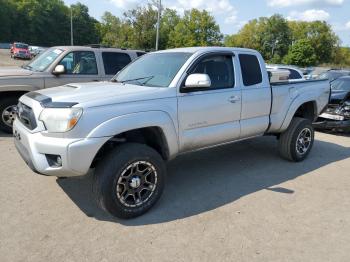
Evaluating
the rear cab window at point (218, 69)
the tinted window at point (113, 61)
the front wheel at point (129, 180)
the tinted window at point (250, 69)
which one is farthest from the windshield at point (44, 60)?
the front wheel at point (129, 180)

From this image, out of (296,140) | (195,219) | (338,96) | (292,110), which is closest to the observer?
(195,219)

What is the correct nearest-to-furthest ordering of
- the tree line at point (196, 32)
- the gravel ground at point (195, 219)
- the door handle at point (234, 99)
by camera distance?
the gravel ground at point (195, 219)
the door handle at point (234, 99)
the tree line at point (196, 32)

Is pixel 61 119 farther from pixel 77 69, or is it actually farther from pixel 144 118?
pixel 77 69

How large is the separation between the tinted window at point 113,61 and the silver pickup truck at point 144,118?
2.85 meters

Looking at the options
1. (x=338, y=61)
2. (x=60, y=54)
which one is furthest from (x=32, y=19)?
(x=60, y=54)

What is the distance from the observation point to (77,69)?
24.9 feet

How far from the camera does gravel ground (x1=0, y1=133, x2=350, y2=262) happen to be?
131 inches

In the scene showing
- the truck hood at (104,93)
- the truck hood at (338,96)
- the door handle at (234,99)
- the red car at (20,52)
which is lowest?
the truck hood at (338,96)

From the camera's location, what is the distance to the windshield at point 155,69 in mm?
4422

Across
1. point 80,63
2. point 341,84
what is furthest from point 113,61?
point 341,84

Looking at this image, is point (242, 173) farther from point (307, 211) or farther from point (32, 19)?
point (32, 19)

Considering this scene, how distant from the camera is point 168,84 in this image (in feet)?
14.0

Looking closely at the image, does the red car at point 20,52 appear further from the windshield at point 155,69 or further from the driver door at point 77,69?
the windshield at point 155,69

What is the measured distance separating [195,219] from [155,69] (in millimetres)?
2023
